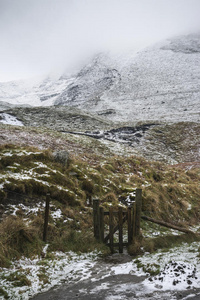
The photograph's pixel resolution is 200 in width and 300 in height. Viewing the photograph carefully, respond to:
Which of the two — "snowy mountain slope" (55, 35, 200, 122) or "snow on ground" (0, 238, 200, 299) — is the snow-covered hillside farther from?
"snow on ground" (0, 238, 200, 299)

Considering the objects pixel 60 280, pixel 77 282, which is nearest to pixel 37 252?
pixel 60 280

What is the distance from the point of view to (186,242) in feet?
28.7

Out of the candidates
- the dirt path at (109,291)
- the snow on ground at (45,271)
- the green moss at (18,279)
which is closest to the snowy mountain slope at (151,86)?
the snow on ground at (45,271)

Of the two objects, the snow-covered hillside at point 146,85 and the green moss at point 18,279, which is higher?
the snow-covered hillside at point 146,85

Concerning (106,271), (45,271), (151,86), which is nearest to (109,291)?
(106,271)

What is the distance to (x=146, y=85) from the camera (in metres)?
107

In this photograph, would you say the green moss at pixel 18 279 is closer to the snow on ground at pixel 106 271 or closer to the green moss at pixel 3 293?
the snow on ground at pixel 106 271

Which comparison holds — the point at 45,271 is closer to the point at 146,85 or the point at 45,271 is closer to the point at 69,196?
the point at 69,196

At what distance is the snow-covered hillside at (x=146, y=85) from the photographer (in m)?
85.1

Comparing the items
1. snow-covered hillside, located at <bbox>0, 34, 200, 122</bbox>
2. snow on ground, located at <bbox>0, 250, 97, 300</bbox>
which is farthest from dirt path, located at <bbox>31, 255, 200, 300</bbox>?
snow-covered hillside, located at <bbox>0, 34, 200, 122</bbox>

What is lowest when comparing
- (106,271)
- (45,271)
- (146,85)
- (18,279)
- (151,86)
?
(106,271)

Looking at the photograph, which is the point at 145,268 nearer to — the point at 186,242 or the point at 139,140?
the point at 186,242

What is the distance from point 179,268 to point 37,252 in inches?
167

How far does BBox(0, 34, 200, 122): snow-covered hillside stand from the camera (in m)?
85.1
